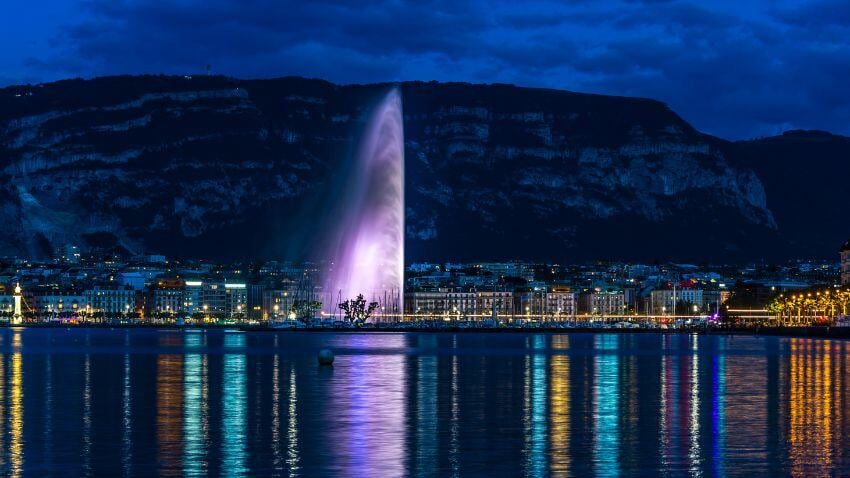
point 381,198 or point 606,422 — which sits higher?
point 381,198

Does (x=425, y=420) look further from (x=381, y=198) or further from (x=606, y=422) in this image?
(x=381, y=198)

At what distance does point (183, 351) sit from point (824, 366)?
46.2 metres

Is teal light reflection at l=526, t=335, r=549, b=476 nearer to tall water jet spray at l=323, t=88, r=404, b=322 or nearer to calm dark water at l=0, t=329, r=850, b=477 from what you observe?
calm dark water at l=0, t=329, r=850, b=477

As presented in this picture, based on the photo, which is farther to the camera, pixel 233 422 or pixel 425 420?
pixel 425 420

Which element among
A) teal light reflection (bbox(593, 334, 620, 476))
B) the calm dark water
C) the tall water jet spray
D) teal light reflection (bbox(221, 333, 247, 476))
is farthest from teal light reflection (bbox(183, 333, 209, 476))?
the tall water jet spray

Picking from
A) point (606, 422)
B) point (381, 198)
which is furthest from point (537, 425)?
point (381, 198)

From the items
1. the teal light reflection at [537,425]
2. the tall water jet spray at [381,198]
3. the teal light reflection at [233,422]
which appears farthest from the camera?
the tall water jet spray at [381,198]

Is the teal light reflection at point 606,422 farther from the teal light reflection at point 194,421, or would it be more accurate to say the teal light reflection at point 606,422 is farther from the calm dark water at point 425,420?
the teal light reflection at point 194,421

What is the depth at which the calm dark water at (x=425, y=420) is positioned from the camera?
35.6m

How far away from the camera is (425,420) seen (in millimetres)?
45438

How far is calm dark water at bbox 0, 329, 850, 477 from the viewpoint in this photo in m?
35.6

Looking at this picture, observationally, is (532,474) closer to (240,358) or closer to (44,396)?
(44,396)

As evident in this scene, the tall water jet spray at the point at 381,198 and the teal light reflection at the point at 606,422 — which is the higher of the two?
the tall water jet spray at the point at 381,198

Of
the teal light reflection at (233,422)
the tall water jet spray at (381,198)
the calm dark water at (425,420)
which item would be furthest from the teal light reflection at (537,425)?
the tall water jet spray at (381,198)
